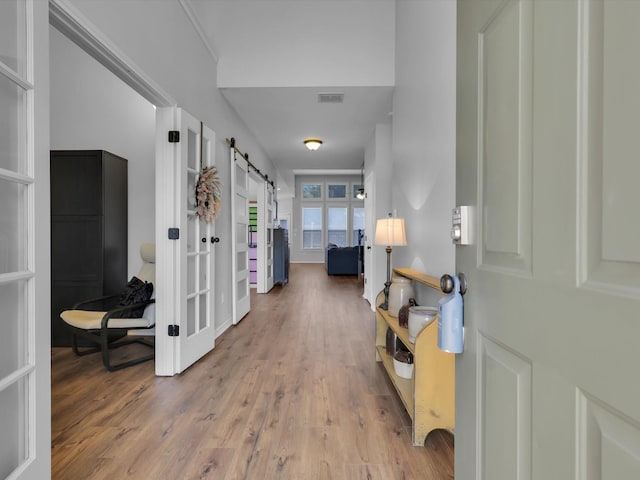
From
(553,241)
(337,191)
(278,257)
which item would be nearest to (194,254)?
(553,241)

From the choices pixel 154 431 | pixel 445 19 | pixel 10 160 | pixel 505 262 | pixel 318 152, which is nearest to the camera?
pixel 505 262

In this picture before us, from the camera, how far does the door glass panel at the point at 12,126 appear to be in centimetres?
126

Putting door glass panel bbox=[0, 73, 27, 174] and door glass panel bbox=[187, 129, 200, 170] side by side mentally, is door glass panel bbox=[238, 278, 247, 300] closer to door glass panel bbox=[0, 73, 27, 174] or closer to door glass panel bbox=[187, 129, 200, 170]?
door glass panel bbox=[187, 129, 200, 170]

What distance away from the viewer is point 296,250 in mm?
12742

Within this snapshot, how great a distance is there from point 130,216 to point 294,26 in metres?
2.65

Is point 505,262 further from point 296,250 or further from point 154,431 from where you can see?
point 296,250

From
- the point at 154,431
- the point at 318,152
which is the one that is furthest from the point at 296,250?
the point at 154,431

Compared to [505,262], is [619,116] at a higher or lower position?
higher

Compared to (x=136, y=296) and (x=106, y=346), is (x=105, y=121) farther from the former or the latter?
(x=106, y=346)

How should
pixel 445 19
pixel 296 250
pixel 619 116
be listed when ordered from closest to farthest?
pixel 619 116 → pixel 445 19 → pixel 296 250

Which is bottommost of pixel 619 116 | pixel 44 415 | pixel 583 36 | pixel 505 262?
pixel 44 415

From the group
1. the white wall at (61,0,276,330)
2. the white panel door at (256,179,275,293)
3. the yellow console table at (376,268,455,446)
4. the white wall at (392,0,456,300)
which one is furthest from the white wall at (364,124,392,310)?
the yellow console table at (376,268,455,446)

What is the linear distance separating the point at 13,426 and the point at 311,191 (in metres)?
11.6

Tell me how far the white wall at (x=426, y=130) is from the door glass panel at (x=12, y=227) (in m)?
2.00
